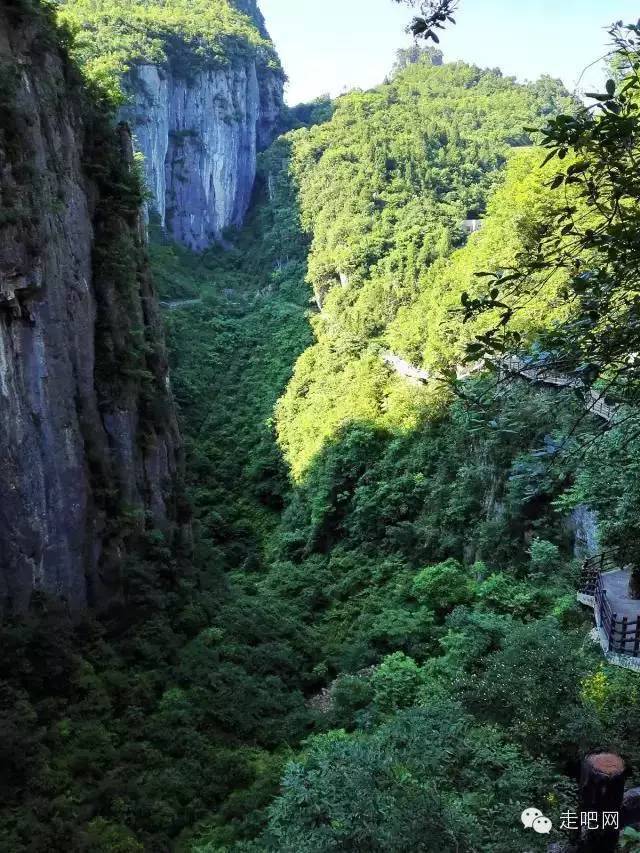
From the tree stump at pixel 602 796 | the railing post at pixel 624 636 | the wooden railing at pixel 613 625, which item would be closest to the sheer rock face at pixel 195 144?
the wooden railing at pixel 613 625

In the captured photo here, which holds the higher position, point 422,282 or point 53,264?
point 422,282

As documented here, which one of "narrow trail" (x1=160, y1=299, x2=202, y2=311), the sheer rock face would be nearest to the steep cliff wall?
"narrow trail" (x1=160, y1=299, x2=202, y2=311)

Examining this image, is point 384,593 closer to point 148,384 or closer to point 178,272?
point 148,384

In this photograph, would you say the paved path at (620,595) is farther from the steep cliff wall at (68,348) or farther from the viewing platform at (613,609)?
the steep cliff wall at (68,348)

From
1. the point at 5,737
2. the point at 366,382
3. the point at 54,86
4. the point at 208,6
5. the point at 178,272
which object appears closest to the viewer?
the point at 5,737

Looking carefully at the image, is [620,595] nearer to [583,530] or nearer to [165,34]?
[583,530]

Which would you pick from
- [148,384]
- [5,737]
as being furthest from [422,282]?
[5,737]

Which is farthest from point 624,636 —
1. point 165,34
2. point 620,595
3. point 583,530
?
point 165,34
